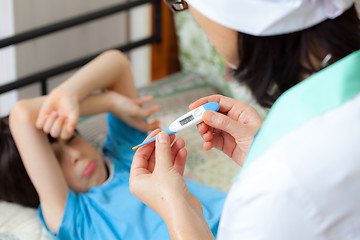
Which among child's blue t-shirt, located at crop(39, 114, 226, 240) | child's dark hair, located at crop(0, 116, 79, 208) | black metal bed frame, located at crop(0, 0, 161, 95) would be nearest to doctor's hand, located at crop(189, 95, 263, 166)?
child's blue t-shirt, located at crop(39, 114, 226, 240)

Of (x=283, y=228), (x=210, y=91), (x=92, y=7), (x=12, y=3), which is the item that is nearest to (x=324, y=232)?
(x=283, y=228)

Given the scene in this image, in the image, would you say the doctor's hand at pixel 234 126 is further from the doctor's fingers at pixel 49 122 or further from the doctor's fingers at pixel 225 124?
the doctor's fingers at pixel 49 122

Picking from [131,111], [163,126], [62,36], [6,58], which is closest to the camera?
[131,111]

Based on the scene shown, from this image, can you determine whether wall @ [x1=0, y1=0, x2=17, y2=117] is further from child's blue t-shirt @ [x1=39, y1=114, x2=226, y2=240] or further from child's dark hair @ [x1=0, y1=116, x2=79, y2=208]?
child's blue t-shirt @ [x1=39, y1=114, x2=226, y2=240]

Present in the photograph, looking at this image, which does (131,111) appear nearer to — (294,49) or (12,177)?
(12,177)

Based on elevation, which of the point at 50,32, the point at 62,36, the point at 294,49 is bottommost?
the point at 62,36

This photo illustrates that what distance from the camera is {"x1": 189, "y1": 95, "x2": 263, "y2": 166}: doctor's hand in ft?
1.99

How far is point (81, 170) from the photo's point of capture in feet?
3.16

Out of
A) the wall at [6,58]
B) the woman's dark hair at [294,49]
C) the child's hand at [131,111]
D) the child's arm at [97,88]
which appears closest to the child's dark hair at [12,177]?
the child's arm at [97,88]

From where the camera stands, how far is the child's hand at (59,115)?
2.89 ft

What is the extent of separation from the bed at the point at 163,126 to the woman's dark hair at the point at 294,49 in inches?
14.1

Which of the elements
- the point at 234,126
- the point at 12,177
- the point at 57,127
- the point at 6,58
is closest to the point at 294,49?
the point at 234,126

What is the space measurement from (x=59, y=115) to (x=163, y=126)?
1.23ft

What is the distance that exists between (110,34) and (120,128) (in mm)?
692
